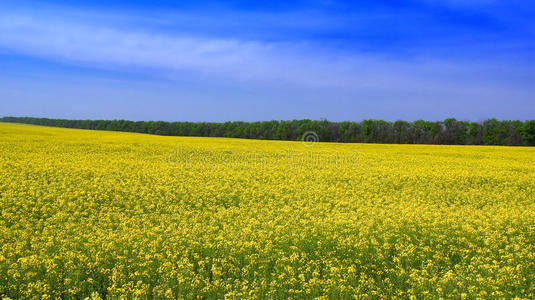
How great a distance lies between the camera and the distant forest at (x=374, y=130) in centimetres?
6419

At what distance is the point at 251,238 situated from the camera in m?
7.93

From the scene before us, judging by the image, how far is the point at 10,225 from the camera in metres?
9.34

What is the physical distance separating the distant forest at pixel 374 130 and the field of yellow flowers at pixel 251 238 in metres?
57.7

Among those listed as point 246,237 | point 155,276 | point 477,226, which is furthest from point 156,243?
point 477,226

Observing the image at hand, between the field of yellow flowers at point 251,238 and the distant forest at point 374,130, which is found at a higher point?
the distant forest at point 374,130

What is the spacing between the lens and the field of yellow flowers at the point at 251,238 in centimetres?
593

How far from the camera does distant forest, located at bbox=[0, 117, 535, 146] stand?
64188mm

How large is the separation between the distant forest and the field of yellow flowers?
57747 mm

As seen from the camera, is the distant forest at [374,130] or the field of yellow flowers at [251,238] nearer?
the field of yellow flowers at [251,238]

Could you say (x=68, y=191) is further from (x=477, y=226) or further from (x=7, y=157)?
(x=477, y=226)

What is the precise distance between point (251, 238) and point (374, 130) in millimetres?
70921

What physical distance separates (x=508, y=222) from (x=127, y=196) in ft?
41.6

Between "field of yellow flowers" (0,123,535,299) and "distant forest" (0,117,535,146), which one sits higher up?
"distant forest" (0,117,535,146)

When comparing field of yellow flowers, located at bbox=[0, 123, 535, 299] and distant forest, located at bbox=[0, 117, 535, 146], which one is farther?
distant forest, located at bbox=[0, 117, 535, 146]
